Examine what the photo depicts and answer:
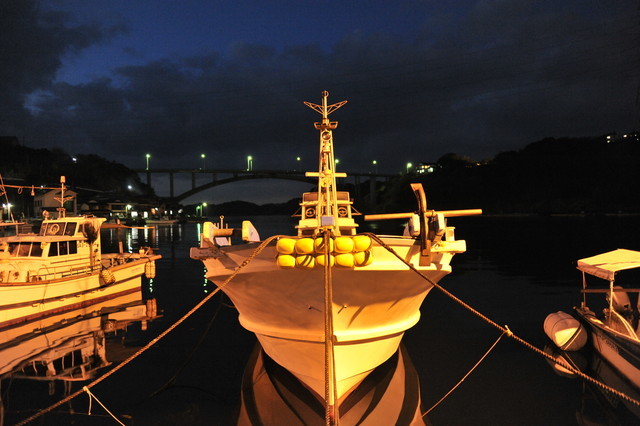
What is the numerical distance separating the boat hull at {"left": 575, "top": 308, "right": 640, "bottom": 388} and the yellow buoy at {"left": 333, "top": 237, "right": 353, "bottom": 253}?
27.3 feet

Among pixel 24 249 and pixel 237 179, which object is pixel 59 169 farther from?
pixel 24 249

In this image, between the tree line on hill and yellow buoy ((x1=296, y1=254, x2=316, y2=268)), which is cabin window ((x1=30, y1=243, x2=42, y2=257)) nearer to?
yellow buoy ((x1=296, y1=254, x2=316, y2=268))

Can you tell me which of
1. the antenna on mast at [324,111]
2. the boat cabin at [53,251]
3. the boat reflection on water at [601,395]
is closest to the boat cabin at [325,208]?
the antenna on mast at [324,111]

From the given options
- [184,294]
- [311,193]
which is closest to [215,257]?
[311,193]

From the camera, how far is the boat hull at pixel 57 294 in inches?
616

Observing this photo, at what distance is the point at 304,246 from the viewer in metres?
7.27

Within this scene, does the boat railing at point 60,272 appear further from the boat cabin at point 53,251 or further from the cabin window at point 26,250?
the cabin window at point 26,250

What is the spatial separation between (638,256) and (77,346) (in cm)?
2041

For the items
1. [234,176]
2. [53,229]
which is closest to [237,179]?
[234,176]

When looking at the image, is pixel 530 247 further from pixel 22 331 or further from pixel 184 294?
pixel 22 331

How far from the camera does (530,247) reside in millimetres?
47125

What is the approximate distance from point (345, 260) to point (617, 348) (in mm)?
9398

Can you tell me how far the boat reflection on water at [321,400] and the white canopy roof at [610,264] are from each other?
6.93 m

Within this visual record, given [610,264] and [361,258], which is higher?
[361,258]
